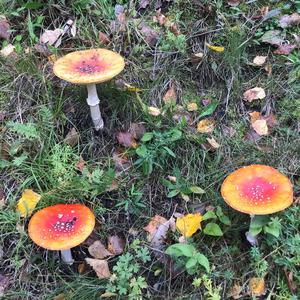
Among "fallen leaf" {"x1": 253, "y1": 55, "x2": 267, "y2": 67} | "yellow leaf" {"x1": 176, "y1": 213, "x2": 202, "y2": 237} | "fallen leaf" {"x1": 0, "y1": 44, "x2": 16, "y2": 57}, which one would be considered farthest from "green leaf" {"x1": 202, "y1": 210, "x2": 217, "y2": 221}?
"fallen leaf" {"x1": 0, "y1": 44, "x2": 16, "y2": 57}

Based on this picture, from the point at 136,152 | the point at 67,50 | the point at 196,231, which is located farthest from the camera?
the point at 67,50

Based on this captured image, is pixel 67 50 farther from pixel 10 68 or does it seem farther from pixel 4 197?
pixel 4 197

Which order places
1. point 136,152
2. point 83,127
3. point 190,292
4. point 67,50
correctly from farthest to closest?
point 67,50, point 83,127, point 136,152, point 190,292

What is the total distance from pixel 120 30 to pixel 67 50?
52 cm

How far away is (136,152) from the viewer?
12.0 ft

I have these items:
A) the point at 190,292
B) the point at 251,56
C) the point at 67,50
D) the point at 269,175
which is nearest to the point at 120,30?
the point at 67,50

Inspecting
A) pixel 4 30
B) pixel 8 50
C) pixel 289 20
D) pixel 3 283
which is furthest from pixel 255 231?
pixel 4 30

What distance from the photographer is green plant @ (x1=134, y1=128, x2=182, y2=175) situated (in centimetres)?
361

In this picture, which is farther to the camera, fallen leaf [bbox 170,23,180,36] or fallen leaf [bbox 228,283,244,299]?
fallen leaf [bbox 170,23,180,36]

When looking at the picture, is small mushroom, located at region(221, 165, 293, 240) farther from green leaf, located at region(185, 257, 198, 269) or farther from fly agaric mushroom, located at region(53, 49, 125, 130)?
fly agaric mushroom, located at region(53, 49, 125, 130)

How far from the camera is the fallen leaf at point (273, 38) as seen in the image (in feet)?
13.9

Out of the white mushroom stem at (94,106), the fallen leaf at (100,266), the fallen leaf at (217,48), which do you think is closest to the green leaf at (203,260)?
the fallen leaf at (100,266)

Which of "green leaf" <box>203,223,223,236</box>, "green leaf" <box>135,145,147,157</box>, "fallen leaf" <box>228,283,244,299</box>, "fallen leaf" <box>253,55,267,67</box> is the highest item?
"fallen leaf" <box>253,55,267,67</box>

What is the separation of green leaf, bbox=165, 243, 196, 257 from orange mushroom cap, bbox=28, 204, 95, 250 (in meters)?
0.54
